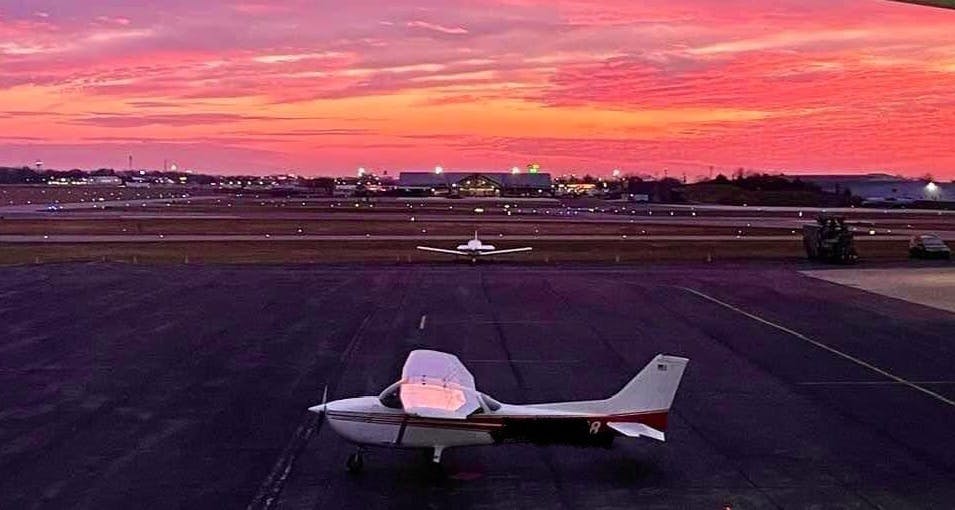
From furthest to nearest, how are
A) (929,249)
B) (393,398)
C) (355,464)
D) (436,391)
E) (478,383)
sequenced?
(929,249)
(478,383)
(355,464)
(393,398)
(436,391)

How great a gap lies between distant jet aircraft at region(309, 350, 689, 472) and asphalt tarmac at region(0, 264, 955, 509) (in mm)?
785

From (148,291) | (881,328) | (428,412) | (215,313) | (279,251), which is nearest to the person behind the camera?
(428,412)

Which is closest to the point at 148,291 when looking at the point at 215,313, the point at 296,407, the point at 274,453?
the point at 215,313

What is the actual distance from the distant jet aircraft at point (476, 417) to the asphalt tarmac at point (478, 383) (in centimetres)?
79

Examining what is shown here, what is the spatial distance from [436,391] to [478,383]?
9.69 metres

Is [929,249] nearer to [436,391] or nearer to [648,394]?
[648,394]

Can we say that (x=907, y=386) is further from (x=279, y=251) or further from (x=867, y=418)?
(x=279, y=251)

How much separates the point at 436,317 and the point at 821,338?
51.8 feet

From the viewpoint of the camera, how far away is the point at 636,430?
65.5 ft

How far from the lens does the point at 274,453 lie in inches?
854

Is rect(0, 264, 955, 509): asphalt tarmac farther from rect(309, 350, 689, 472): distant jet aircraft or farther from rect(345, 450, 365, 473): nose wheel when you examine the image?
rect(309, 350, 689, 472): distant jet aircraft

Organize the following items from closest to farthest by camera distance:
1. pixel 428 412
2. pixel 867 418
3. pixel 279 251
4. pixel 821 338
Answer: pixel 428 412
pixel 867 418
pixel 821 338
pixel 279 251

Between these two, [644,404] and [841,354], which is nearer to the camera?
[644,404]

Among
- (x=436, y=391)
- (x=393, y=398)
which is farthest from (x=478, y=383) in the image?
(x=436, y=391)
